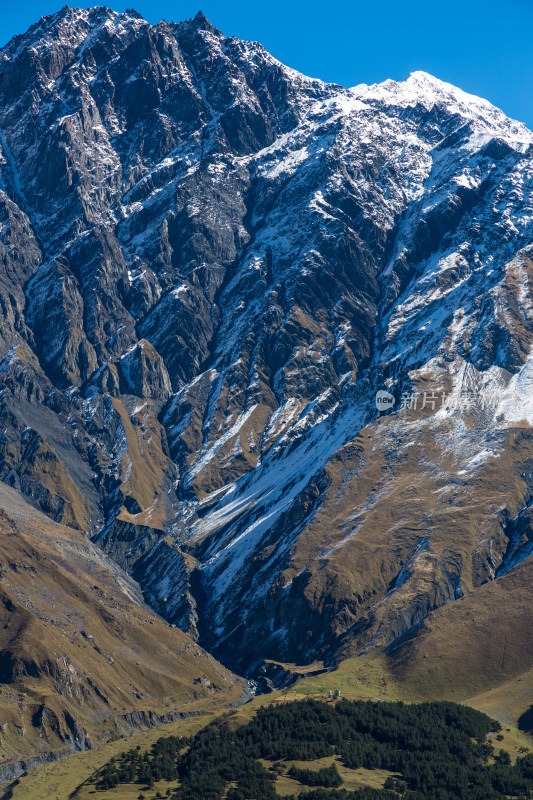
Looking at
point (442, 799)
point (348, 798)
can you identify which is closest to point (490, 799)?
point (442, 799)

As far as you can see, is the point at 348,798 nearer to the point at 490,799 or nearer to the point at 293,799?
the point at 293,799

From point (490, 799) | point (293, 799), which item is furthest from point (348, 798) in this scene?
point (490, 799)

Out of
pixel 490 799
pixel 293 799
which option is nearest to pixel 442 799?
pixel 490 799

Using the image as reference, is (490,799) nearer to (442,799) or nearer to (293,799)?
(442,799)
